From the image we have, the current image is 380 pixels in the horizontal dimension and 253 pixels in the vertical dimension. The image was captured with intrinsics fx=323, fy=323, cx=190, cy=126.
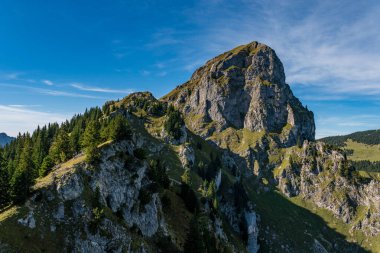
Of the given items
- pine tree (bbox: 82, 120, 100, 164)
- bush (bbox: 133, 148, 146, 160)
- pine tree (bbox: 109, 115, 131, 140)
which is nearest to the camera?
pine tree (bbox: 82, 120, 100, 164)

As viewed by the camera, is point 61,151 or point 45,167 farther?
point 61,151

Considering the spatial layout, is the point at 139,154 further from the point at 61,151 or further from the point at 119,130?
the point at 61,151

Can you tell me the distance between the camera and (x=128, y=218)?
9106 centimetres

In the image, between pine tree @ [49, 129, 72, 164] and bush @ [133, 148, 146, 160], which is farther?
bush @ [133, 148, 146, 160]

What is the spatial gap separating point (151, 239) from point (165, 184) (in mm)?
28599

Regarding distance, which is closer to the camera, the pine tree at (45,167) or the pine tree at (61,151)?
the pine tree at (45,167)

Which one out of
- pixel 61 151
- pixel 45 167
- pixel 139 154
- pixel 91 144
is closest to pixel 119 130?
pixel 139 154

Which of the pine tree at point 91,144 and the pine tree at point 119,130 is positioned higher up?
the pine tree at point 119,130

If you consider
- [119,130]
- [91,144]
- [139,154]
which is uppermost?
[119,130]

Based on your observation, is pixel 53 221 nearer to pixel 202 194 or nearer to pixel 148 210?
pixel 148 210

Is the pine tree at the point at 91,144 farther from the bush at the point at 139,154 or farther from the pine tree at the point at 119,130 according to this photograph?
the bush at the point at 139,154

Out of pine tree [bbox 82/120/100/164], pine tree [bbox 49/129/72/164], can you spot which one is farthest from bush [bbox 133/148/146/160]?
pine tree [bbox 49/129/72/164]

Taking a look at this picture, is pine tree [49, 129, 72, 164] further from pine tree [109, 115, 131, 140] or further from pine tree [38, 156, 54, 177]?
pine tree [109, 115, 131, 140]

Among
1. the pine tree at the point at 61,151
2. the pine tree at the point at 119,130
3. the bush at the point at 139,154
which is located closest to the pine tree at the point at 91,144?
the pine tree at the point at 119,130
